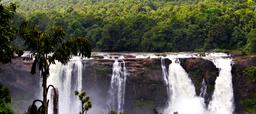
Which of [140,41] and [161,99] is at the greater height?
[140,41]

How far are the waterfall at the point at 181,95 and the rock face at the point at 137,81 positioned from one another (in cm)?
59

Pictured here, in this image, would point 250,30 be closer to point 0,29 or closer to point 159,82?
point 159,82

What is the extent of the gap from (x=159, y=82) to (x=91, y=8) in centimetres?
4158

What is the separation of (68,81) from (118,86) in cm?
481

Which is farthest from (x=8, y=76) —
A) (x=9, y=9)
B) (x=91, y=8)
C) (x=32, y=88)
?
(x=91, y=8)

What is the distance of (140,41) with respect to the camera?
66750 millimetres

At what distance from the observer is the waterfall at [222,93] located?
52272mm

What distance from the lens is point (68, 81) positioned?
170 feet

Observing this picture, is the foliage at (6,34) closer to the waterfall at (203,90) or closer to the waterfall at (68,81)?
the waterfall at (68,81)

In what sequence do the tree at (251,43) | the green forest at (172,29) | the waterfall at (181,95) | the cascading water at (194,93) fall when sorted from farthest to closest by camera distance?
1. the green forest at (172,29)
2. the tree at (251,43)
3. the waterfall at (181,95)
4. the cascading water at (194,93)

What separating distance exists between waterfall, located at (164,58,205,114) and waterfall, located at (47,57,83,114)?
29.0 ft

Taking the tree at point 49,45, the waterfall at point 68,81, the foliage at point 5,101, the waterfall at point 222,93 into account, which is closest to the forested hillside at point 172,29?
the waterfall at point 222,93

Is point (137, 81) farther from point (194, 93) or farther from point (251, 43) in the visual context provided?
point (251, 43)

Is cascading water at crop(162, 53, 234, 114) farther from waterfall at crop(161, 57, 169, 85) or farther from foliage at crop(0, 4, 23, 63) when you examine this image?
foliage at crop(0, 4, 23, 63)
